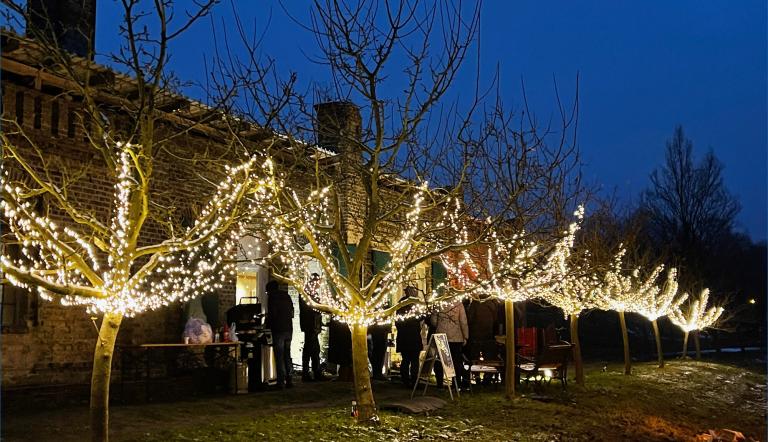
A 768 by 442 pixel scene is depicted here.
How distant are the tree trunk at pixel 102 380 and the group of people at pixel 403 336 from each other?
5.26 meters

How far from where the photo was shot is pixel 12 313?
10367 mm

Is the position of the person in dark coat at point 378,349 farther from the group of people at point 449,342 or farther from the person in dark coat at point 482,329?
the person in dark coat at point 482,329

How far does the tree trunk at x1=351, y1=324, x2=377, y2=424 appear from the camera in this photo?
362 inches

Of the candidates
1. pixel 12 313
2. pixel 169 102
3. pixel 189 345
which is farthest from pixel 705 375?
pixel 12 313

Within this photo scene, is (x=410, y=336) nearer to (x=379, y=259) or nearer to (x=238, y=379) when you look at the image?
(x=238, y=379)

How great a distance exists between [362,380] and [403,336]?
3742 mm

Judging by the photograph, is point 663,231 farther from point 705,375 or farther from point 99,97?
point 99,97

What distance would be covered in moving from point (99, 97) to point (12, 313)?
3.60 m

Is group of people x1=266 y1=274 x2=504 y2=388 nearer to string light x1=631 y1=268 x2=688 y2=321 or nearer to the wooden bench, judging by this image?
the wooden bench

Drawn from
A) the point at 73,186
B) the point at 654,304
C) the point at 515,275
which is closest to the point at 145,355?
the point at 73,186

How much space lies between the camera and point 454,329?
12.9 meters

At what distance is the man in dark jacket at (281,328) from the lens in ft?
41.7

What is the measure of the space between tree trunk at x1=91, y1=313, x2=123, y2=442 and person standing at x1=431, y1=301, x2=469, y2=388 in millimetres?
6877

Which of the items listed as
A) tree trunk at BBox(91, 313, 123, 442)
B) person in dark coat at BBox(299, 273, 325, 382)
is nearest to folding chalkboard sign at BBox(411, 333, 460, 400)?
person in dark coat at BBox(299, 273, 325, 382)
